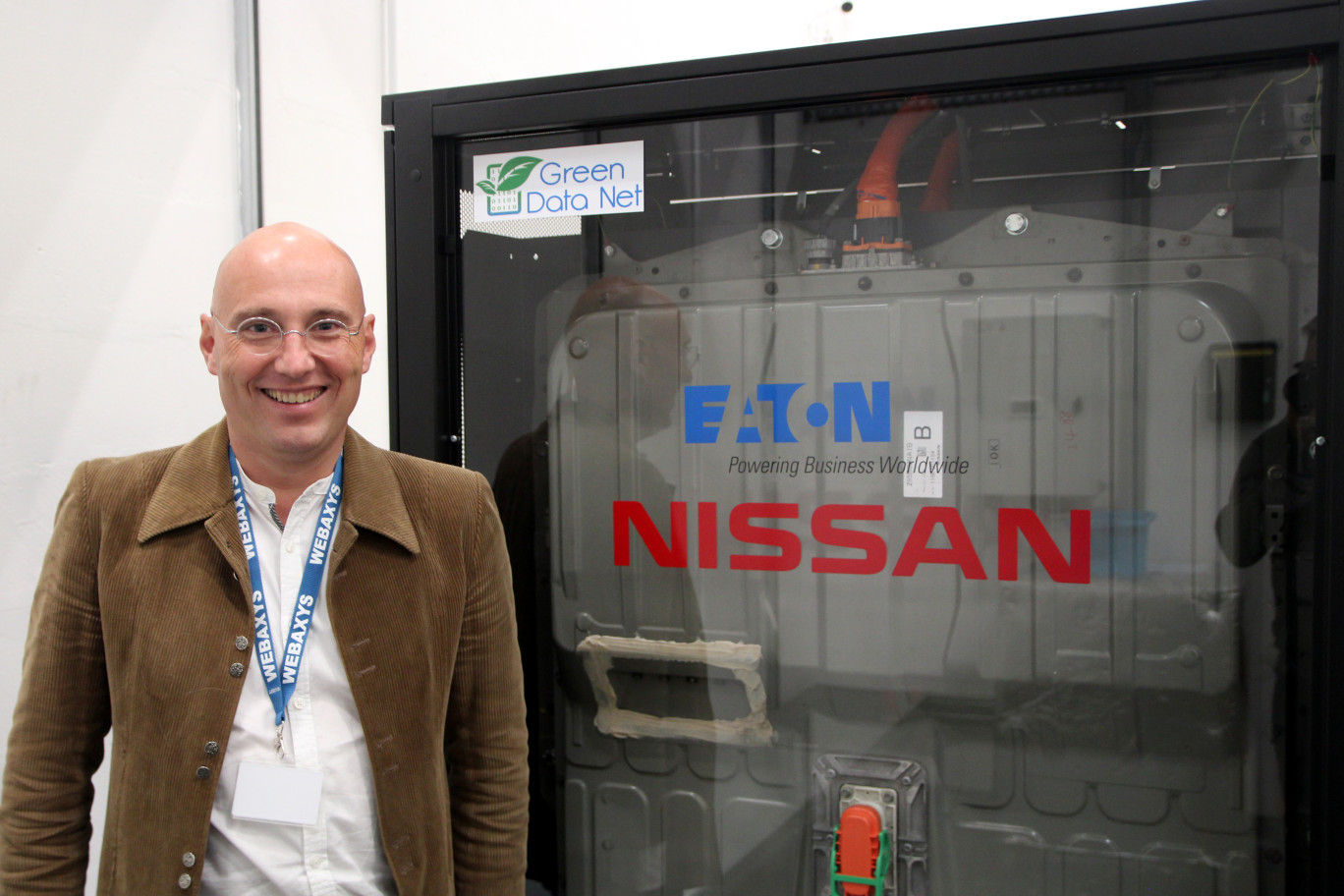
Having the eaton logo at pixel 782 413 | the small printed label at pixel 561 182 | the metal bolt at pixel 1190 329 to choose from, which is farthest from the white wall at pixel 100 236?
the metal bolt at pixel 1190 329

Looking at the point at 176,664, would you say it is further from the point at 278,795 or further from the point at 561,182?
the point at 561,182

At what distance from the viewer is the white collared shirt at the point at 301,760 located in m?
1.14

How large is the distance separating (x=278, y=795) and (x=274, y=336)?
0.54 meters

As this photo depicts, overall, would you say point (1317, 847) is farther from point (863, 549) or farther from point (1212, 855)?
point (863, 549)

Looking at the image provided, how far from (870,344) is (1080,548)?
469mm

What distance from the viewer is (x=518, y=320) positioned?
1.80 meters

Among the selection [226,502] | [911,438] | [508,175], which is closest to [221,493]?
[226,502]

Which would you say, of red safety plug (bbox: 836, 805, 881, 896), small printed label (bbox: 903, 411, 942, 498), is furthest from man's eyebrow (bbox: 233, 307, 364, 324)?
red safety plug (bbox: 836, 805, 881, 896)

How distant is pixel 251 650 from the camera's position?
1.15 meters

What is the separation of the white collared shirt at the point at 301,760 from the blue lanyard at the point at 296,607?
0.01m

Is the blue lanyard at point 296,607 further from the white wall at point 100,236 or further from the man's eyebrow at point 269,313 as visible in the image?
the white wall at point 100,236

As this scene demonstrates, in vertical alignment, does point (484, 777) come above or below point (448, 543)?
below

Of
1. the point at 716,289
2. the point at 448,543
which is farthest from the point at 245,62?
the point at 448,543

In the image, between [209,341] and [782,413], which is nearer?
[209,341]
